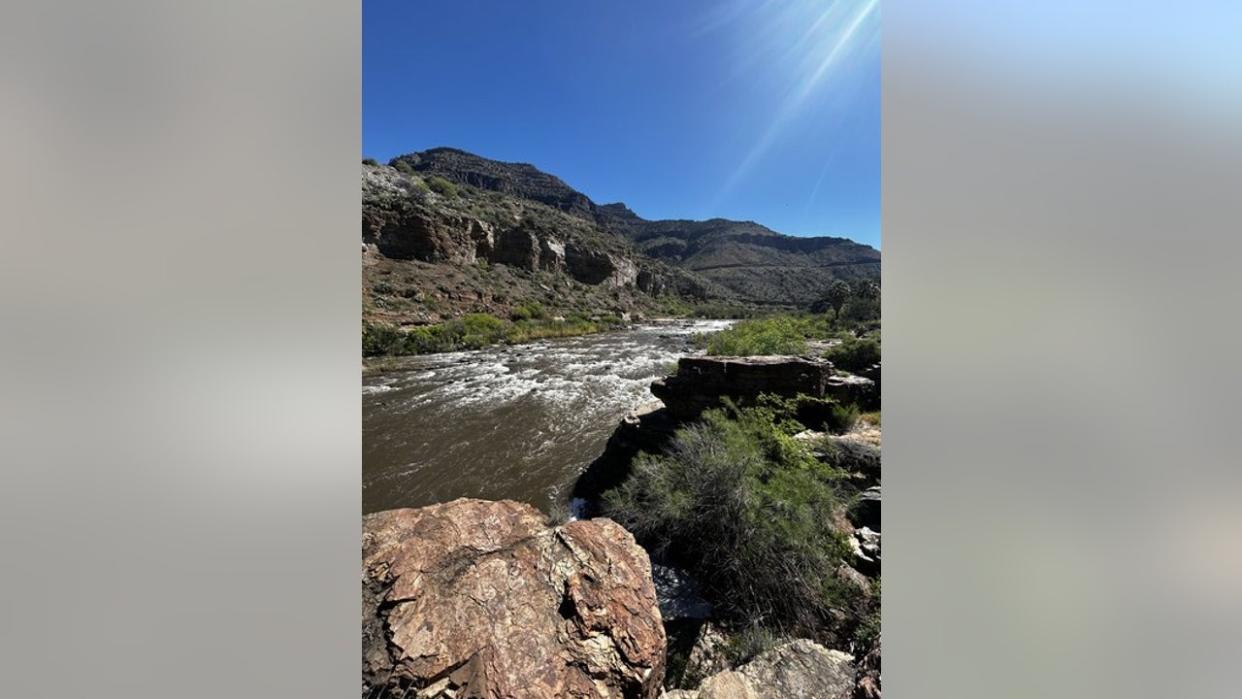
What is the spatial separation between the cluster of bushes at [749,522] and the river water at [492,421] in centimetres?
128

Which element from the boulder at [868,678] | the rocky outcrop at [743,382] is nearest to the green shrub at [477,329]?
the rocky outcrop at [743,382]

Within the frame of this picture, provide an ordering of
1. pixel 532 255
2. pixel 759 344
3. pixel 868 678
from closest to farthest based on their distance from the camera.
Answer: pixel 868 678 → pixel 759 344 → pixel 532 255

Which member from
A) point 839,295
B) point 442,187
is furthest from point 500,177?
point 839,295

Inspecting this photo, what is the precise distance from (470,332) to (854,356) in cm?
835

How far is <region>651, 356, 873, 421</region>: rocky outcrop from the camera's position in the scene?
3922 millimetres

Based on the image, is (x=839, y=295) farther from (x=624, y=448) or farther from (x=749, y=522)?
(x=749, y=522)

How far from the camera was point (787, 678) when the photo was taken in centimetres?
173

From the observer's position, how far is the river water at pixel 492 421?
3.88m
